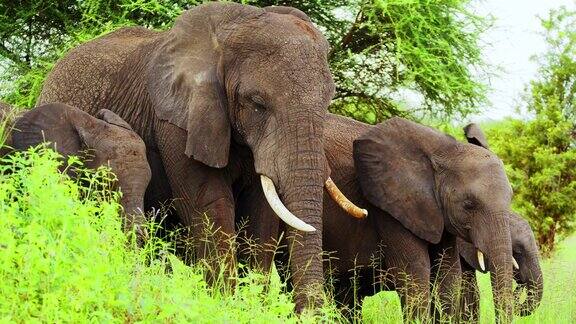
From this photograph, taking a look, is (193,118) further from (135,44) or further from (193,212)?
(135,44)

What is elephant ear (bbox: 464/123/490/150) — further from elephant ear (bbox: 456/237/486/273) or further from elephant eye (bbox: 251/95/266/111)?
elephant eye (bbox: 251/95/266/111)

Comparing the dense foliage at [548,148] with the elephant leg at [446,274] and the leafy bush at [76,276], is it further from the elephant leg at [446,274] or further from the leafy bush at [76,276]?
the leafy bush at [76,276]

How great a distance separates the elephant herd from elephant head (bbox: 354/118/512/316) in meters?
0.01

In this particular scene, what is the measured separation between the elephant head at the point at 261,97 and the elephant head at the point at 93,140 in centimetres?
38

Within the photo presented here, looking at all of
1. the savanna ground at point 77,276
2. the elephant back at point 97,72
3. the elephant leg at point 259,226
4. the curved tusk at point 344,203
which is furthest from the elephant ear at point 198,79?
the savanna ground at point 77,276

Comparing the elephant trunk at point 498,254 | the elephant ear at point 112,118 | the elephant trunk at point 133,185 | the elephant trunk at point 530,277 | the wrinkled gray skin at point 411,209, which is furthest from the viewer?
the elephant trunk at point 530,277

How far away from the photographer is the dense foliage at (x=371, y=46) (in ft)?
52.7

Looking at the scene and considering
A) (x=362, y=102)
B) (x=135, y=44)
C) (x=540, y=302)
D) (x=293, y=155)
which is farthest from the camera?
(x=362, y=102)

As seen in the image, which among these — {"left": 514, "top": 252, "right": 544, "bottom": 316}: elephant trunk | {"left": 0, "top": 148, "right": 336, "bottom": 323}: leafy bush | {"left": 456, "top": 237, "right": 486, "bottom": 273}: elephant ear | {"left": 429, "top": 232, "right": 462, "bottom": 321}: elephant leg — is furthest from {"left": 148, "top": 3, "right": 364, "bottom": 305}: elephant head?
{"left": 514, "top": 252, "right": 544, "bottom": 316}: elephant trunk

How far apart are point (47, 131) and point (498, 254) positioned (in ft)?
11.5

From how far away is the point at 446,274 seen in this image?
10133mm

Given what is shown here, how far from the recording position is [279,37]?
8.50m

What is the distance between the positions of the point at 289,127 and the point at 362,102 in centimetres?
894

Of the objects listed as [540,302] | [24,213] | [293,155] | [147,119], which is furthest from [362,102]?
[24,213]
